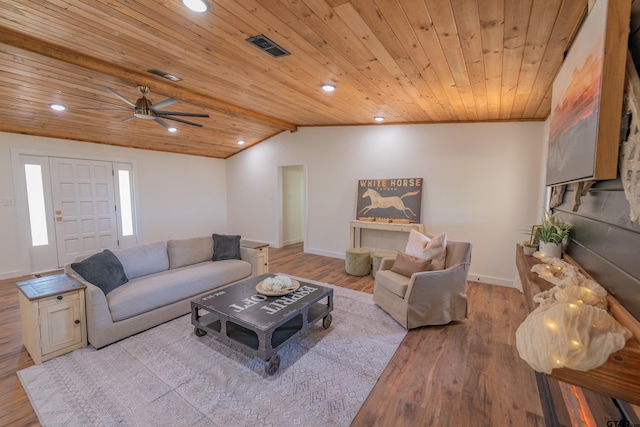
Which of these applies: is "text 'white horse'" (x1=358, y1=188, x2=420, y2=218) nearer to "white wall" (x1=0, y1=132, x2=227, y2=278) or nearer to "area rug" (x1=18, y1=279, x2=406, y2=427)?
"area rug" (x1=18, y1=279, x2=406, y2=427)

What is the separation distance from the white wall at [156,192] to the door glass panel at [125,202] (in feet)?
0.54

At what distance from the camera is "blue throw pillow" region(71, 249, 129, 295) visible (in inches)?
99.7

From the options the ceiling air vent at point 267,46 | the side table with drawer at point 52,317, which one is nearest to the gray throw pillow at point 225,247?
the side table with drawer at point 52,317

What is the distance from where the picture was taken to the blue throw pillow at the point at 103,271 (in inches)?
99.7

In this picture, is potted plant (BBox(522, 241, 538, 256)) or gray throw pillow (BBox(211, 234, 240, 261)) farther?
gray throw pillow (BBox(211, 234, 240, 261))

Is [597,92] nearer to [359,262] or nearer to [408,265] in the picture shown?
[408,265]

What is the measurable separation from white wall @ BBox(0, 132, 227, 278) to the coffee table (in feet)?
13.2

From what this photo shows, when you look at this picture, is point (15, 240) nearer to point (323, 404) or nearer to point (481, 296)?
point (323, 404)

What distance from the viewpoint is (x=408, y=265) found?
304 centimetres

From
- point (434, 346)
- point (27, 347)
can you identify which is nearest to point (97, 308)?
point (27, 347)

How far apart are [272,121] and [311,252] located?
281cm

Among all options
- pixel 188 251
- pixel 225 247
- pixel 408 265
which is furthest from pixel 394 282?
pixel 188 251

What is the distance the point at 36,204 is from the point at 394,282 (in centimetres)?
574

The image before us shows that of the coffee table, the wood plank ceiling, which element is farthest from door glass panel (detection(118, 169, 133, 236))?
the coffee table
